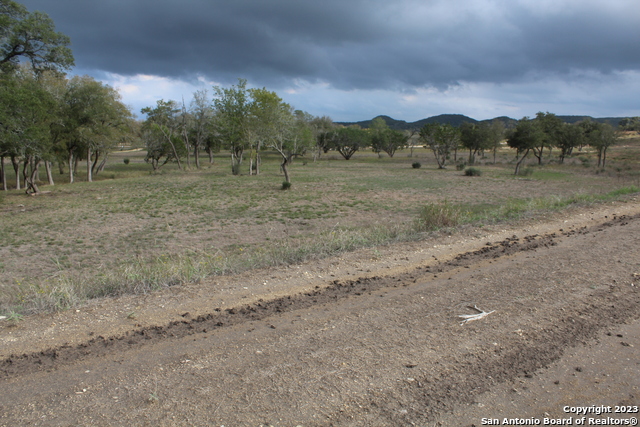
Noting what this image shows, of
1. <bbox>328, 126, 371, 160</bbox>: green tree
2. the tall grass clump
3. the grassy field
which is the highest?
<bbox>328, 126, 371, 160</bbox>: green tree

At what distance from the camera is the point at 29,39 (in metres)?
20.9

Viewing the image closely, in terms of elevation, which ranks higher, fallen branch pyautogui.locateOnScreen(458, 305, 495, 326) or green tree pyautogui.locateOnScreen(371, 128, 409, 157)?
green tree pyautogui.locateOnScreen(371, 128, 409, 157)

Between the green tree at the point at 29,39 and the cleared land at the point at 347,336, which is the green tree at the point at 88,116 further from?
the cleared land at the point at 347,336

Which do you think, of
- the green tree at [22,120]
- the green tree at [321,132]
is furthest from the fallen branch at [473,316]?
the green tree at [321,132]

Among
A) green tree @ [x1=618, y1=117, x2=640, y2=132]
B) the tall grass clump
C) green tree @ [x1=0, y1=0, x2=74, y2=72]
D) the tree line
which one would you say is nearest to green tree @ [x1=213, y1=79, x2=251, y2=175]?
the tree line

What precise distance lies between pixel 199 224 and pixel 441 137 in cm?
3840

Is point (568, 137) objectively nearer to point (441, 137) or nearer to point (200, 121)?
point (441, 137)

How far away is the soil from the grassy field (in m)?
1.10

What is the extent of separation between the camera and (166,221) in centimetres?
1648

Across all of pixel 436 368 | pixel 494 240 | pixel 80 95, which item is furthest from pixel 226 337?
pixel 80 95

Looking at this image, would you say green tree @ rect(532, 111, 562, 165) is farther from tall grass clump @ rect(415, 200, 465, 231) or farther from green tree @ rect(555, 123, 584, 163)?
tall grass clump @ rect(415, 200, 465, 231)

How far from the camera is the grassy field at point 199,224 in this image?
6473 mm

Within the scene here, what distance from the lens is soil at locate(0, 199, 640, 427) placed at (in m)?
2.88

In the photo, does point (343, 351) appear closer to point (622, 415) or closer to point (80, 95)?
point (622, 415)
